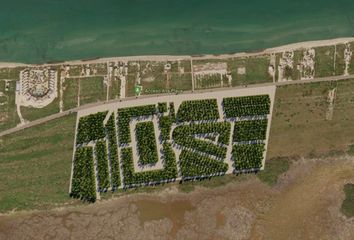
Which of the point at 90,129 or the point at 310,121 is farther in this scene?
the point at 90,129

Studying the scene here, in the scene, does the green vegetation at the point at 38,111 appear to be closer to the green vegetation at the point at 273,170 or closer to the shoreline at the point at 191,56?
the shoreline at the point at 191,56

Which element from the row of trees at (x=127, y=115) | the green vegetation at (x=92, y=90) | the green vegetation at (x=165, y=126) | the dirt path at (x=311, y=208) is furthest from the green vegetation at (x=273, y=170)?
the green vegetation at (x=92, y=90)

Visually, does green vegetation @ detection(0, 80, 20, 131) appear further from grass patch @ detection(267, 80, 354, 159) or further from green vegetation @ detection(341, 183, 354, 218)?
green vegetation @ detection(341, 183, 354, 218)

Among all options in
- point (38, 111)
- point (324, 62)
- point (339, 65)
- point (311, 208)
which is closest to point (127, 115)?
point (38, 111)

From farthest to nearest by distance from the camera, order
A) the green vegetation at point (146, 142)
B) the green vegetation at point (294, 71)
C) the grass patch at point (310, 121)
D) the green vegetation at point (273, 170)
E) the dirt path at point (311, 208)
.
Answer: the green vegetation at point (294, 71) < the green vegetation at point (146, 142) < the grass patch at point (310, 121) < the green vegetation at point (273, 170) < the dirt path at point (311, 208)

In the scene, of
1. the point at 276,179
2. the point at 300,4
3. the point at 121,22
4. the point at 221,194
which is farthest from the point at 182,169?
the point at 300,4

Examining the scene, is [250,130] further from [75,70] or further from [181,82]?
[75,70]
